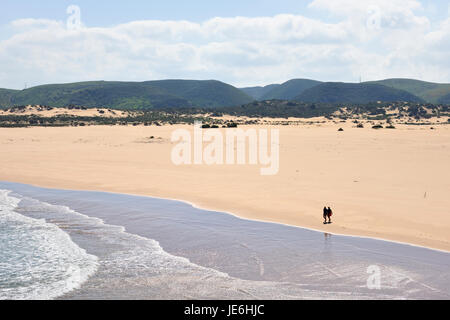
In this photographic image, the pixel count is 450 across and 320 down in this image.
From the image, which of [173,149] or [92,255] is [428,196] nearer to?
[92,255]

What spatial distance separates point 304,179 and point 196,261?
42.1ft

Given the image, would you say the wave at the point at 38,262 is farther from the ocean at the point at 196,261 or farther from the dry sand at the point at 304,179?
the dry sand at the point at 304,179

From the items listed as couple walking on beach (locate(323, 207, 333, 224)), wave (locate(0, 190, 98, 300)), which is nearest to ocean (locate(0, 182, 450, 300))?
wave (locate(0, 190, 98, 300))

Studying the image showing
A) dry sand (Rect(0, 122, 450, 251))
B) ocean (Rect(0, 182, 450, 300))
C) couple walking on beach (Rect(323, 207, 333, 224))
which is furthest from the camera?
dry sand (Rect(0, 122, 450, 251))

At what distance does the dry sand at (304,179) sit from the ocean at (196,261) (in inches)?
69.5

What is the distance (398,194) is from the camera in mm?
19609

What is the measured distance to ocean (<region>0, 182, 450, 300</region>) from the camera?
1009cm

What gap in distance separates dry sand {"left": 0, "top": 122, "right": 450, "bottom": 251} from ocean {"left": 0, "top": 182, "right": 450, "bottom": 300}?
1.77 meters

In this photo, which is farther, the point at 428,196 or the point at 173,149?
the point at 173,149

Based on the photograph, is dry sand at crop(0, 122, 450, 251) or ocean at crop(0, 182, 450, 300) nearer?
ocean at crop(0, 182, 450, 300)

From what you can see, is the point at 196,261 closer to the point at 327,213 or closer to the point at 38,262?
the point at 38,262

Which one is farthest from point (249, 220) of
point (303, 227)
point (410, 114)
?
point (410, 114)

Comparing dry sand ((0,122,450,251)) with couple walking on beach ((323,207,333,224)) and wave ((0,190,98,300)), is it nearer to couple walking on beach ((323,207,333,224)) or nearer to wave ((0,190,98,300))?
couple walking on beach ((323,207,333,224))
